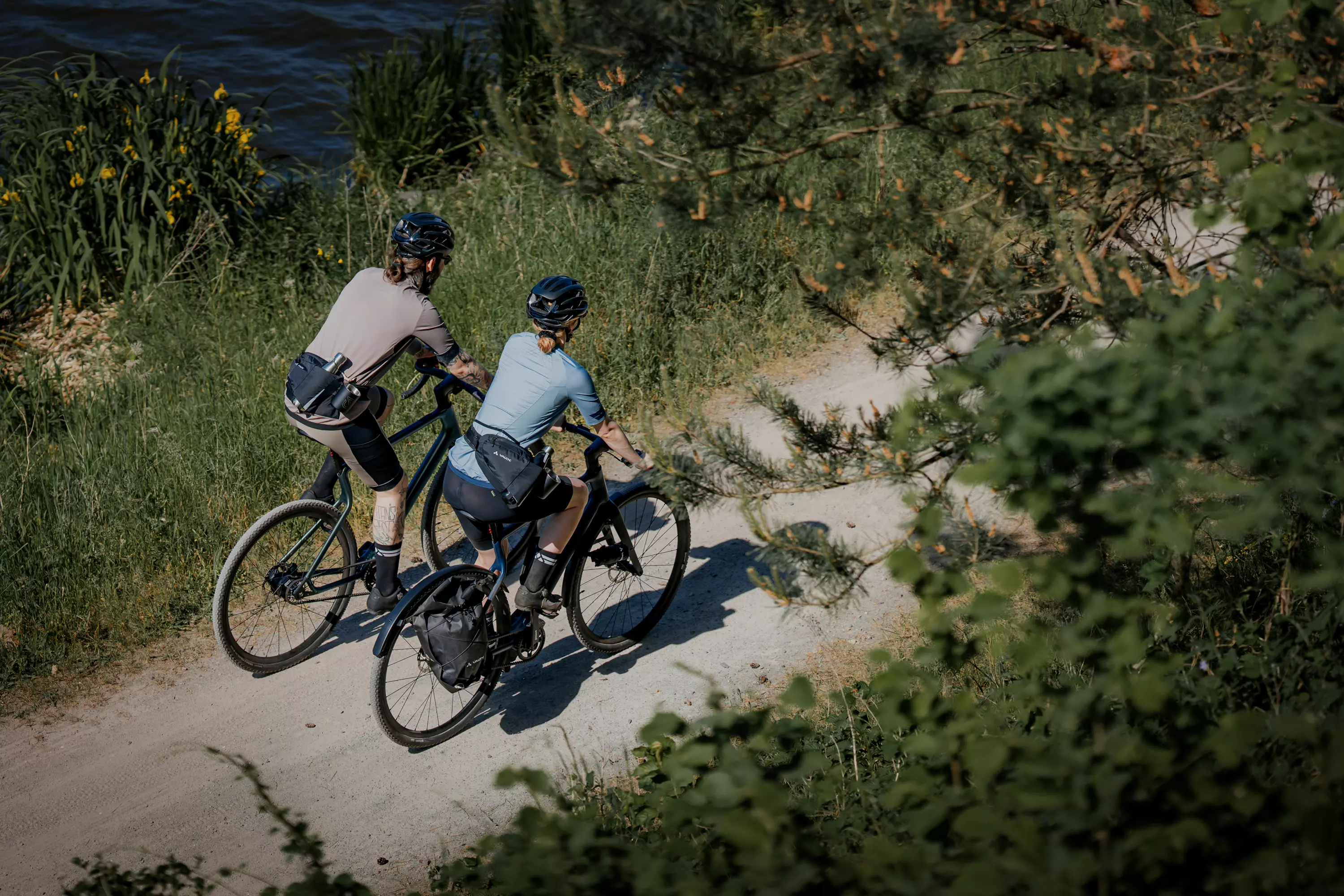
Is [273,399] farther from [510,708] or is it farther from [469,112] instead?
[469,112]

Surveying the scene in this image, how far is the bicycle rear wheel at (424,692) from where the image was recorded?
4824 mm

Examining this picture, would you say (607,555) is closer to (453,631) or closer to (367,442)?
(453,631)

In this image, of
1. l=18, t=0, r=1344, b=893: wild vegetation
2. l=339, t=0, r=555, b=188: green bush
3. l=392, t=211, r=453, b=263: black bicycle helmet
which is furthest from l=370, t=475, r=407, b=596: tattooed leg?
l=339, t=0, r=555, b=188: green bush

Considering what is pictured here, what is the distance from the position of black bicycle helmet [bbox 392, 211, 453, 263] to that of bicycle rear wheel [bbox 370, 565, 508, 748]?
4.86 ft

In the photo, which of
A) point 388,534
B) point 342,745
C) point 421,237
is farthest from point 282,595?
point 421,237

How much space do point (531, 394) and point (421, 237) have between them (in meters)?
0.95

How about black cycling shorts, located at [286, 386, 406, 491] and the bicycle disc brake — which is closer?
black cycling shorts, located at [286, 386, 406, 491]

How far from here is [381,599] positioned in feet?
18.5

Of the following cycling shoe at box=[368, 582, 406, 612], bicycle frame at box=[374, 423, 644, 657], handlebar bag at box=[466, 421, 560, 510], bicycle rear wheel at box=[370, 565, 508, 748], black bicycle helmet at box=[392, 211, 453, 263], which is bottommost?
bicycle rear wheel at box=[370, 565, 508, 748]

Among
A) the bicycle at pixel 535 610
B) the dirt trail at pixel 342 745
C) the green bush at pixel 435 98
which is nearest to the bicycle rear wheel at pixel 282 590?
the dirt trail at pixel 342 745

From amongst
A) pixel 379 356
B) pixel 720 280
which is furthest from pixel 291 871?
pixel 720 280

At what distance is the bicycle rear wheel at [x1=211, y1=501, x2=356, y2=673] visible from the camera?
17.5ft

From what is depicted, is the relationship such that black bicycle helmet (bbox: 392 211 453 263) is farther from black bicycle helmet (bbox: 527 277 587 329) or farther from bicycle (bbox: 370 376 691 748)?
bicycle (bbox: 370 376 691 748)

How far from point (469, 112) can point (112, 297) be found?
178 inches
